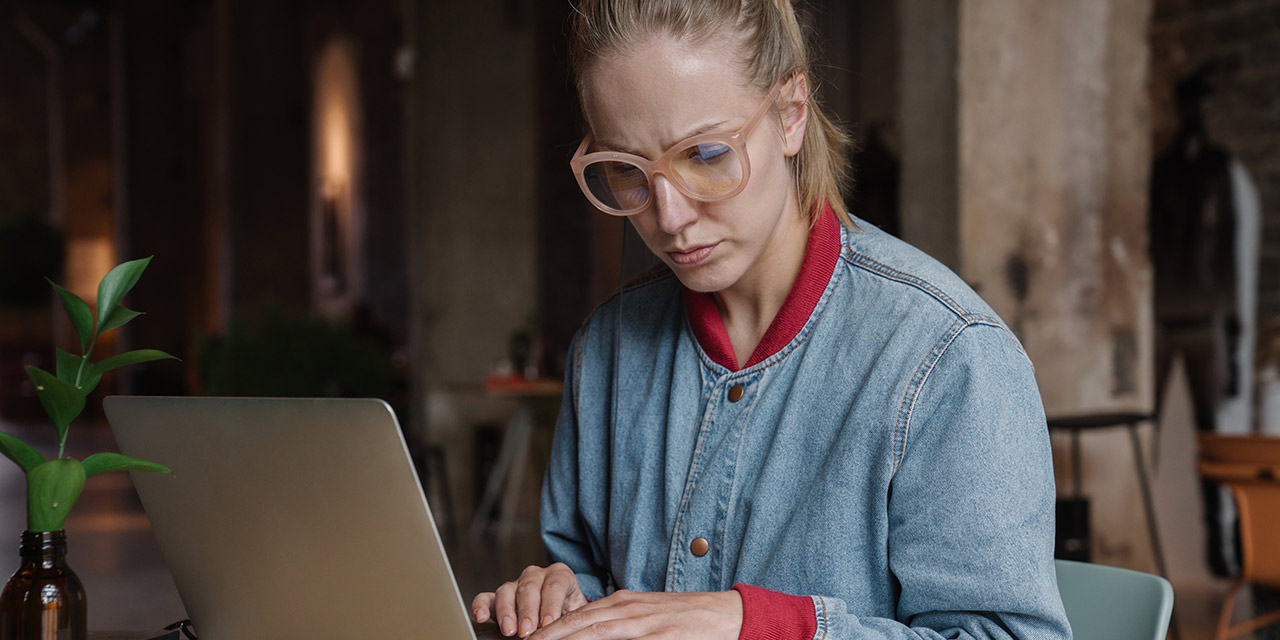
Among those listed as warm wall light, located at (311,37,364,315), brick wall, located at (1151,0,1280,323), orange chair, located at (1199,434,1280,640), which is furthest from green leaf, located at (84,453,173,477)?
warm wall light, located at (311,37,364,315)

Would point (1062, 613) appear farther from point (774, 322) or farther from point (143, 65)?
point (143, 65)

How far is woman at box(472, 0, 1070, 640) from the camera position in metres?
1.05

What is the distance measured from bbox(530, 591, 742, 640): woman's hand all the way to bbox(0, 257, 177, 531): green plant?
0.37 m

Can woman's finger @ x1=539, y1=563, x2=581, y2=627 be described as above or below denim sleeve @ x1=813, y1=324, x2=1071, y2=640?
below

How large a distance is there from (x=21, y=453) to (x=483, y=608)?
1.49 ft

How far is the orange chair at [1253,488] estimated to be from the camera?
3.19m

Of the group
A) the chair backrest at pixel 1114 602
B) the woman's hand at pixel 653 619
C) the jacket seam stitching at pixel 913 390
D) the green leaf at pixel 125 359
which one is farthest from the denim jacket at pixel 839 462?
the green leaf at pixel 125 359

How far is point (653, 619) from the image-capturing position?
0.97m

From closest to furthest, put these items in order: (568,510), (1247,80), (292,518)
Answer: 1. (292,518)
2. (568,510)
3. (1247,80)

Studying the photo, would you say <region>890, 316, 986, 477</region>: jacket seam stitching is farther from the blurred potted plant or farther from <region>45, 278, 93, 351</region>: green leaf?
<region>45, 278, 93, 351</region>: green leaf

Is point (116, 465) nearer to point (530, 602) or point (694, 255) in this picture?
point (530, 602)

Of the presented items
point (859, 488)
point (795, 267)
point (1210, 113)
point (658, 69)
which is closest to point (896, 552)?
point (859, 488)

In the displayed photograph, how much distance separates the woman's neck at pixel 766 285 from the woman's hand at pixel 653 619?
1.29ft

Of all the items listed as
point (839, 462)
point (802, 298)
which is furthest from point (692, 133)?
point (839, 462)
